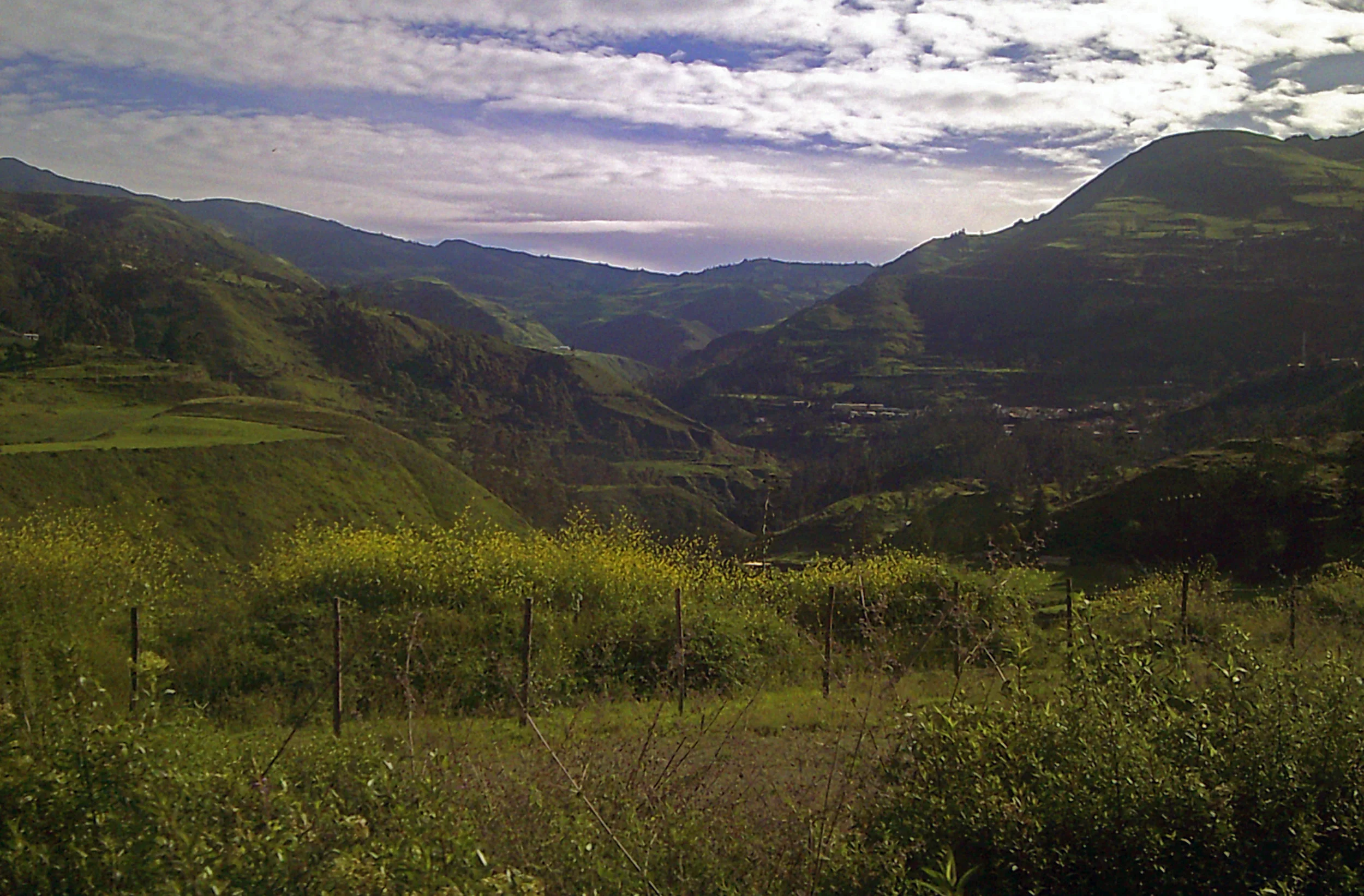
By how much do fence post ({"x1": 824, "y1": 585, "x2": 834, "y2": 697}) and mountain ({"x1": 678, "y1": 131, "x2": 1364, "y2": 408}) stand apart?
66.3 m

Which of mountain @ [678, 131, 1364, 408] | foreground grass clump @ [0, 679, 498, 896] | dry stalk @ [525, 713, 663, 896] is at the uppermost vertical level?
mountain @ [678, 131, 1364, 408]

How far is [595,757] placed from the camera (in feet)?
19.4

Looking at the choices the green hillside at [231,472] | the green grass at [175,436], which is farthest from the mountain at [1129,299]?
the green grass at [175,436]

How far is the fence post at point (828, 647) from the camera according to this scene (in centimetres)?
751

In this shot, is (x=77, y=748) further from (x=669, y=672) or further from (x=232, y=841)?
(x=669, y=672)

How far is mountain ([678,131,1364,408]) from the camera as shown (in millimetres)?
83688

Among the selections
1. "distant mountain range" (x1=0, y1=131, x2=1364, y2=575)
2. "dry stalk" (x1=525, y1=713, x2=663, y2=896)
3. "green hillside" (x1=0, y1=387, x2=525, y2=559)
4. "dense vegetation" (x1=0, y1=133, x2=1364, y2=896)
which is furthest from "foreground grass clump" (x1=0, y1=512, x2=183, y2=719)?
"green hillside" (x1=0, y1=387, x2=525, y2=559)

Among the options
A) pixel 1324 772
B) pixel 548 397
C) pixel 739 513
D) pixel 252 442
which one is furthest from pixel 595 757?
pixel 548 397

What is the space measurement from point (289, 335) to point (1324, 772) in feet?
374

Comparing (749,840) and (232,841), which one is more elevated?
(232,841)

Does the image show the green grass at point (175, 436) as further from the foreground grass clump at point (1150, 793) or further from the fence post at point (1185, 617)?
the foreground grass clump at point (1150, 793)

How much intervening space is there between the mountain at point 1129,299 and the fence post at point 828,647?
66.3 meters

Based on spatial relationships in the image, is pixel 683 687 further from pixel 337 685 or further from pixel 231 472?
pixel 231 472

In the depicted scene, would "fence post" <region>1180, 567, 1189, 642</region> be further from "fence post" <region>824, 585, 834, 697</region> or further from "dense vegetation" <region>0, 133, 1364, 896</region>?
"fence post" <region>824, 585, 834, 697</region>
